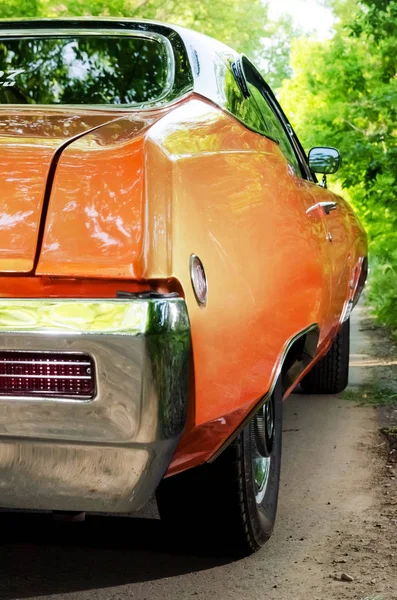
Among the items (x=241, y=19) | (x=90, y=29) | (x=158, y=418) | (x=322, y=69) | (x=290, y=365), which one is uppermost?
(x=90, y=29)

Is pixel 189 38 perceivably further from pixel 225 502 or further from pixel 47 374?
pixel 47 374

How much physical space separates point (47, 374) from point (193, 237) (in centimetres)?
52

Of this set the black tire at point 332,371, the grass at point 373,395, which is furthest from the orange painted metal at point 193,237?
the grass at point 373,395

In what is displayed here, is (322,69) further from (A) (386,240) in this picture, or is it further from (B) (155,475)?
(B) (155,475)

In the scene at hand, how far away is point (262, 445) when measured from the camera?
143 inches

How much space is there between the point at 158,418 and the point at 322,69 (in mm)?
12762

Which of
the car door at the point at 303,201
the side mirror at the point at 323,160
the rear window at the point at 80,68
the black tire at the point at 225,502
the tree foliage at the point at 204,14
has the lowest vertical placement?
the tree foliage at the point at 204,14

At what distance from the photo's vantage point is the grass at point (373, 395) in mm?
6607

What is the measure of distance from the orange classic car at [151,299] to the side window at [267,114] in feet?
1.67

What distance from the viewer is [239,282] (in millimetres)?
2871

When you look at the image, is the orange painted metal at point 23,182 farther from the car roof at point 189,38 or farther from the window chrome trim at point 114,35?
the car roof at point 189,38

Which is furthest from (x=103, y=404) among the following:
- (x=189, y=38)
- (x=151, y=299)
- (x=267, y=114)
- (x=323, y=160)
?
(x=323, y=160)

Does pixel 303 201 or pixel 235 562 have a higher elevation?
pixel 303 201

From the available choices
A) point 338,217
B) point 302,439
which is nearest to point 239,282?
point 338,217
